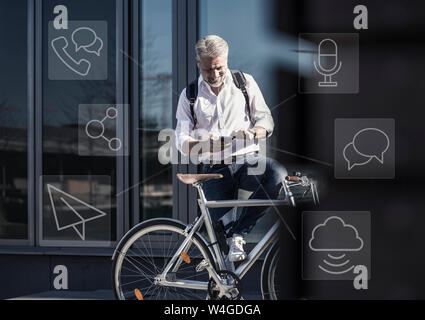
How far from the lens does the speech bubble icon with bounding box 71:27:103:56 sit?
392cm

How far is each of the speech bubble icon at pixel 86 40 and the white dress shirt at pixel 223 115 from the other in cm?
167

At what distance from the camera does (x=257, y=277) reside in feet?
8.29

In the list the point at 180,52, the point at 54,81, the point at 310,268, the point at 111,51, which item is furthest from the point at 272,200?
the point at 54,81

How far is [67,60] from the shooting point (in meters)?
3.98

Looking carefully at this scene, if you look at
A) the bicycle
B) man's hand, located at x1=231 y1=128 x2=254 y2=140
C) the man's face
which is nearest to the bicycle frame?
the bicycle

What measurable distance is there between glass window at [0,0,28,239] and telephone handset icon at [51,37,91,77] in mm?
355

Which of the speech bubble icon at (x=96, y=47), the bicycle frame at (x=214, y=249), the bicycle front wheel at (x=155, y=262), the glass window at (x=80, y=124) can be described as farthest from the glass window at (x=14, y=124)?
the bicycle frame at (x=214, y=249)

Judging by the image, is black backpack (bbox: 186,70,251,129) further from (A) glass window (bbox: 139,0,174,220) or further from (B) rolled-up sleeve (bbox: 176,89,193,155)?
(A) glass window (bbox: 139,0,174,220)

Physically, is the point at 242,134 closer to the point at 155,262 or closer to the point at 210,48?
the point at 210,48

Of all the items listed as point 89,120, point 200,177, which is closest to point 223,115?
point 200,177

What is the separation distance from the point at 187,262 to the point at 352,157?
1308 mm

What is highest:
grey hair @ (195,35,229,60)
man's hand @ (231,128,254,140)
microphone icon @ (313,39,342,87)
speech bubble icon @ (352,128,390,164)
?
grey hair @ (195,35,229,60)

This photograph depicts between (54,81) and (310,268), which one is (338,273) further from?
(54,81)
